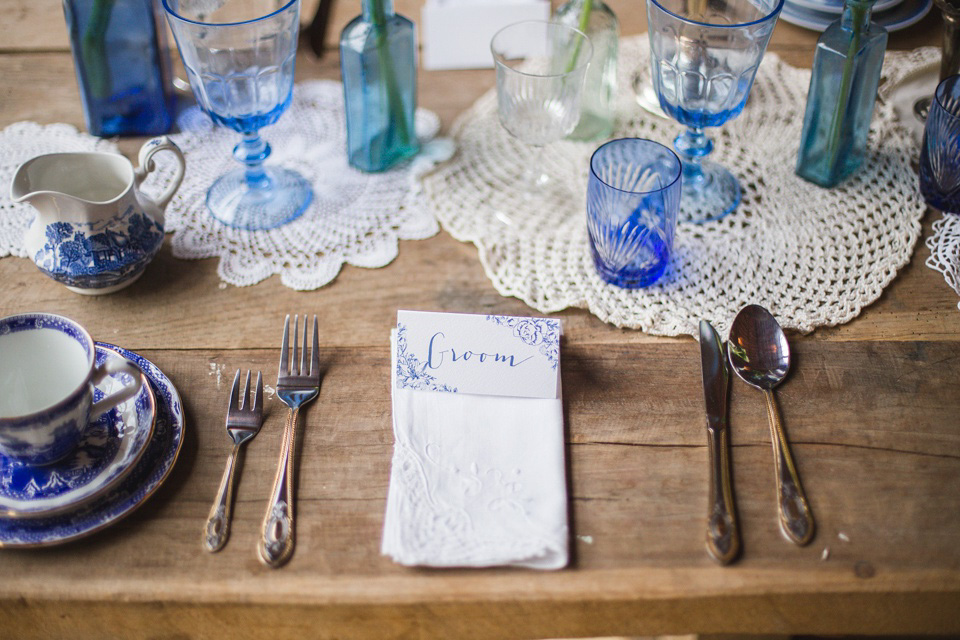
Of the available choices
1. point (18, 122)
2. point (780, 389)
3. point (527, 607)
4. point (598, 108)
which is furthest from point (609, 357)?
point (18, 122)

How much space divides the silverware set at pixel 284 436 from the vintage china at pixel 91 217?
18 centimetres

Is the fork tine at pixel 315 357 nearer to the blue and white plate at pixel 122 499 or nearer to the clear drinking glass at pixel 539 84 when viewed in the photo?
the blue and white plate at pixel 122 499

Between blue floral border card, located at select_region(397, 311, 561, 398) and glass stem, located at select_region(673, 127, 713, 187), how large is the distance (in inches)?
13.4

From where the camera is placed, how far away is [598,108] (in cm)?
112

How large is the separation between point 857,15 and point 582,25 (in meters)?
0.32

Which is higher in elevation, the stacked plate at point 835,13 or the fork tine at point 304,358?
the stacked plate at point 835,13

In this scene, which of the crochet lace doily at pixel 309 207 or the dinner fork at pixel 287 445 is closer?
the dinner fork at pixel 287 445

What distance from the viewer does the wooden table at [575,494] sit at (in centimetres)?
67

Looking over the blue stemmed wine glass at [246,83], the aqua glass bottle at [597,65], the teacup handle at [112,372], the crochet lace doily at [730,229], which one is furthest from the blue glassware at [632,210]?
the teacup handle at [112,372]

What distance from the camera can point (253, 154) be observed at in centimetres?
100

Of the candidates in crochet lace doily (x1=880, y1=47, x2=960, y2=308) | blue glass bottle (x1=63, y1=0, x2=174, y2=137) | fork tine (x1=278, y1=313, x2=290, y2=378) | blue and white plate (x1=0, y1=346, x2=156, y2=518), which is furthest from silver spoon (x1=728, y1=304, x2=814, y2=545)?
blue glass bottle (x1=63, y1=0, x2=174, y2=137)

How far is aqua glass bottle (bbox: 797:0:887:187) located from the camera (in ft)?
3.00

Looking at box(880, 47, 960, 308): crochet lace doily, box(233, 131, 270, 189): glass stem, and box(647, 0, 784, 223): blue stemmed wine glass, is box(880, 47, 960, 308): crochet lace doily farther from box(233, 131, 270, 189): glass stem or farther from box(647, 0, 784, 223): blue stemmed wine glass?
box(233, 131, 270, 189): glass stem

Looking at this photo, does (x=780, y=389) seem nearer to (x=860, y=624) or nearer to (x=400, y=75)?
(x=860, y=624)
